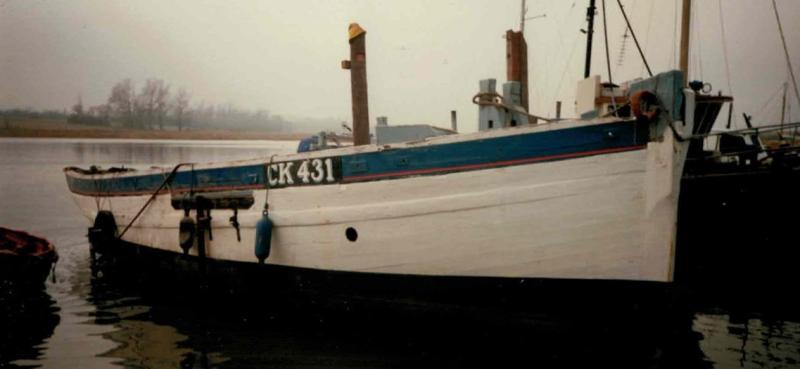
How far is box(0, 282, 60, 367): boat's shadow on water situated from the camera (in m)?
5.82

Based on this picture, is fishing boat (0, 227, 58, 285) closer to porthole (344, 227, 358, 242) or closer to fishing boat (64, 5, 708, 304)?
fishing boat (64, 5, 708, 304)

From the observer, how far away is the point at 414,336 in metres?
5.97

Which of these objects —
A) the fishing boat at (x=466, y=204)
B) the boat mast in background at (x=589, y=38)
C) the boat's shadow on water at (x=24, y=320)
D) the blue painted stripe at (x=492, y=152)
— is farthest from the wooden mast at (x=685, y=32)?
the boat's shadow on water at (x=24, y=320)

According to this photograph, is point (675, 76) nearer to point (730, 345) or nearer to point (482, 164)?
point (482, 164)

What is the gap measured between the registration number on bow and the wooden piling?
3.53 feet

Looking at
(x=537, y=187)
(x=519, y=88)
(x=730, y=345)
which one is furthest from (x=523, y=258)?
(x=519, y=88)

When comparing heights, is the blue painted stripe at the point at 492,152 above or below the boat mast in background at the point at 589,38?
below

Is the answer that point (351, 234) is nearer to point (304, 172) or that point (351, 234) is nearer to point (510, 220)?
point (304, 172)

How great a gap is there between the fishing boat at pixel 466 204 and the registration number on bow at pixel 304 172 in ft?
0.07

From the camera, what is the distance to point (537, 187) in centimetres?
507

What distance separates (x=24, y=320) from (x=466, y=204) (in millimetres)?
6826

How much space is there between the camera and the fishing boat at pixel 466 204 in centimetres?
485

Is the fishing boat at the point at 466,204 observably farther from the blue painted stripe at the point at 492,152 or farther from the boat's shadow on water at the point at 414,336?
the boat's shadow on water at the point at 414,336

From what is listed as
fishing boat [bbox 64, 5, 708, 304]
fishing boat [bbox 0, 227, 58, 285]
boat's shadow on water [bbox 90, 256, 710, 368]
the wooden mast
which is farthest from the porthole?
the wooden mast
